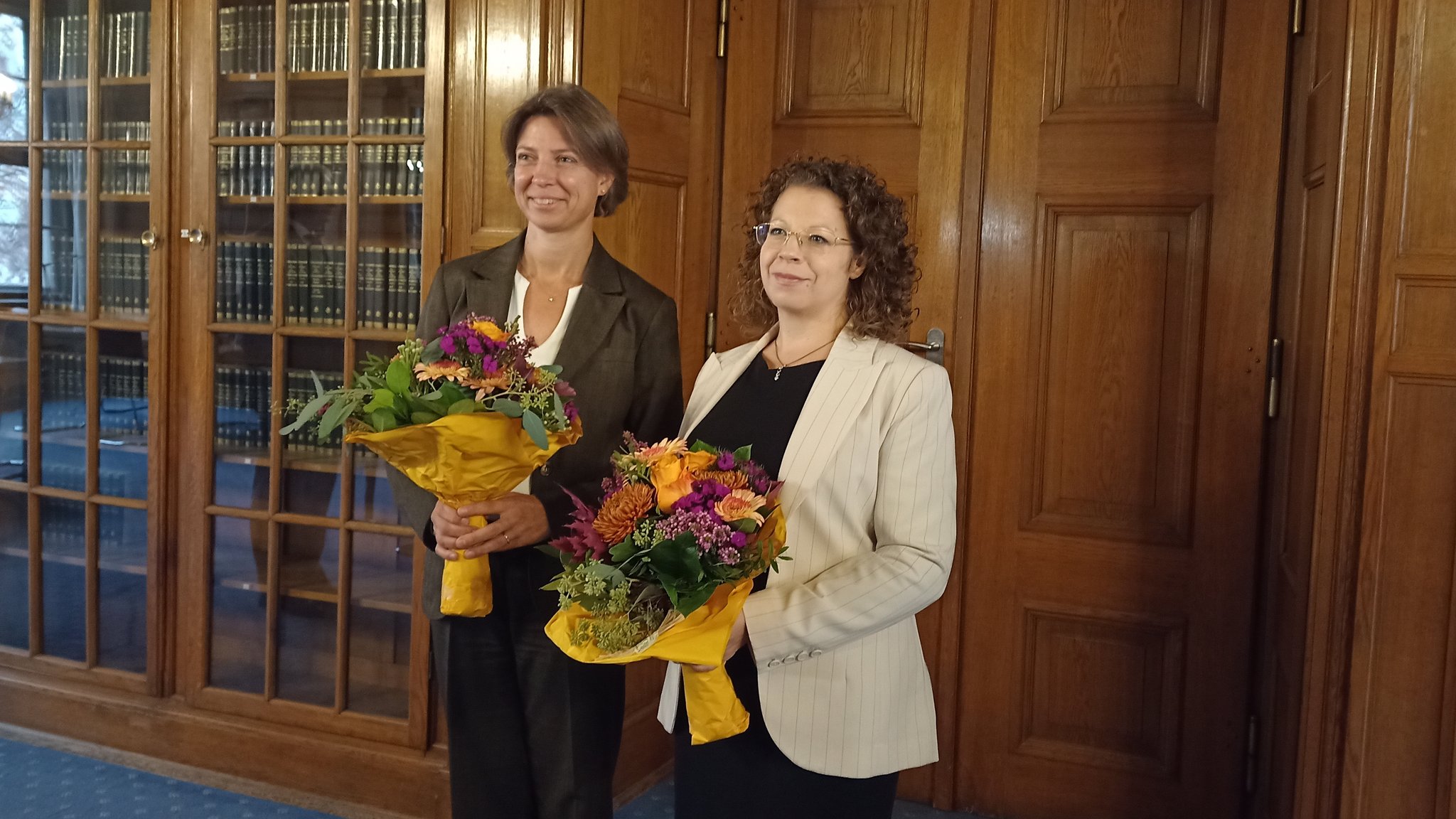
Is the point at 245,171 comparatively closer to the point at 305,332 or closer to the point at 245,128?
the point at 245,128

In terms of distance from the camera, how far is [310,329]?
321cm

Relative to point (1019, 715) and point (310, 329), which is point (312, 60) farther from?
point (1019, 715)

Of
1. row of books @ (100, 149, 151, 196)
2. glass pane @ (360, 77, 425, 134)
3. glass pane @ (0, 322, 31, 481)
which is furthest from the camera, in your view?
glass pane @ (0, 322, 31, 481)

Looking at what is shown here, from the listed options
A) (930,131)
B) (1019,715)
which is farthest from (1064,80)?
(1019,715)

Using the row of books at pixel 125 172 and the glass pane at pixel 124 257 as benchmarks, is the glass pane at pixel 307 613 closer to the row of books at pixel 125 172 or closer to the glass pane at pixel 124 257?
the glass pane at pixel 124 257

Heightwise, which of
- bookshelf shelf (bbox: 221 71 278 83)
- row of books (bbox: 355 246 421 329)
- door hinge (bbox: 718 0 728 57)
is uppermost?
door hinge (bbox: 718 0 728 57)

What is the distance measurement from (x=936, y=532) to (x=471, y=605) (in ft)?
2.84

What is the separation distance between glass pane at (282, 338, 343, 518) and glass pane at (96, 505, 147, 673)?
0.55m

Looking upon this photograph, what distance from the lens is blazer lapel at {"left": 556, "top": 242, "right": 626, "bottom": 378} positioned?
2.24m

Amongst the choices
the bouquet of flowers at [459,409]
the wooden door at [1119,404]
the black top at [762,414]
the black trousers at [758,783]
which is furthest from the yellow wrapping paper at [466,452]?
the wooden door at [1119,404]

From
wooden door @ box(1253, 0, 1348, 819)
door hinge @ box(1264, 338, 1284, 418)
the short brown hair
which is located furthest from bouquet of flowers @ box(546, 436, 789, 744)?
door hinge @ box(1264, 338, 1284, 418)

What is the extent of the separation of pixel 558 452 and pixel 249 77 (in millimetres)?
1704

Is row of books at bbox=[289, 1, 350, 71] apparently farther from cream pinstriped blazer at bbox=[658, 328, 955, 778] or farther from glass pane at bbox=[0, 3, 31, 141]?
cream pinstriped blazer at bbox=[658, 328, 955, 778]

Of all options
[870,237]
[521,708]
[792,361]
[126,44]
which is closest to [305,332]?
[126,44]
